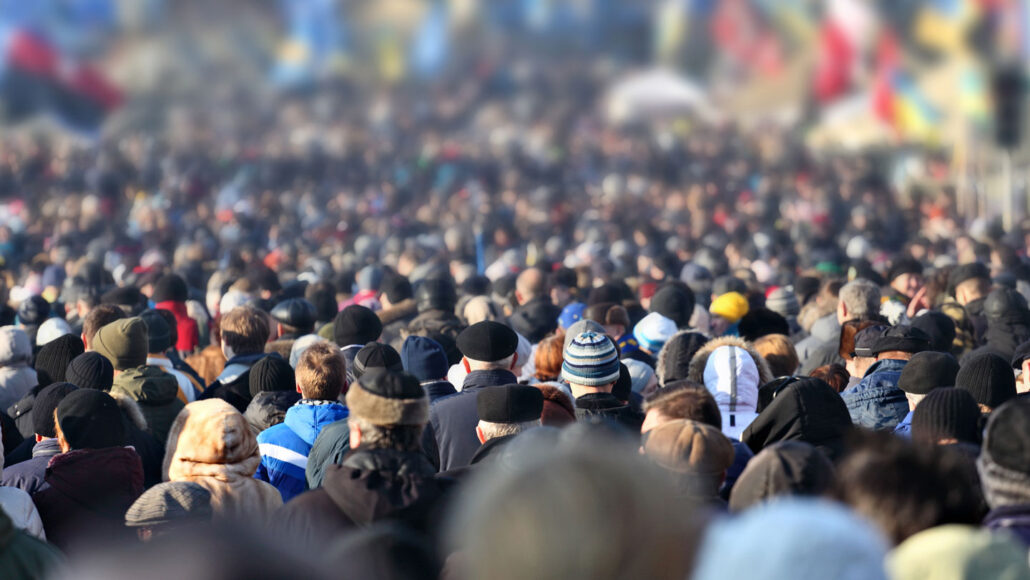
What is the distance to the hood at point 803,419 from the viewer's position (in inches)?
181

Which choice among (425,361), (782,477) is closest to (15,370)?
(425,361)

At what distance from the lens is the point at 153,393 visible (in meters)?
5.96

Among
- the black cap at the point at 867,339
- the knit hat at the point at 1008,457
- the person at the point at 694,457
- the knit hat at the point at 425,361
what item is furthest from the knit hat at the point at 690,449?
the black cap at the point at 867,339

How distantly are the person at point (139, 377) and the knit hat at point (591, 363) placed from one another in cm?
→ 188

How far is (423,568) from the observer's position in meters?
2.98

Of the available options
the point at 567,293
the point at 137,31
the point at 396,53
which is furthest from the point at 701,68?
the point at 567,293

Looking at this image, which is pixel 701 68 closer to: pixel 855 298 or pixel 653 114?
pixel 653 114

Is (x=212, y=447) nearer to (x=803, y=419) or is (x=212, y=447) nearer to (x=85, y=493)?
(x=85, y=493)

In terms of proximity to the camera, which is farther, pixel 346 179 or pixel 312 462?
pixel 346 179

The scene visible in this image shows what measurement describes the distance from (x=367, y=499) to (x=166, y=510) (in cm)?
64

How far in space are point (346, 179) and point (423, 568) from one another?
24.6m

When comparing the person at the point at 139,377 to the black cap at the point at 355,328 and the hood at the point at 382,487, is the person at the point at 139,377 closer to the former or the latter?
the black cap at the point at 355,328

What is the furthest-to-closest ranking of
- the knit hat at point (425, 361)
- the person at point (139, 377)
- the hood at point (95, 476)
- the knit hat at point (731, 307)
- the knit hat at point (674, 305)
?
the knit hat at point (731, 307)
the knit hat at point (674, 305)
the knit hat at point (425, 361)
the person at point (139, 377)
the hood at point (95, 476)

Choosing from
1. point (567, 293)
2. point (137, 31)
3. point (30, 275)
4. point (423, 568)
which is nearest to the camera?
point (423, 568)
